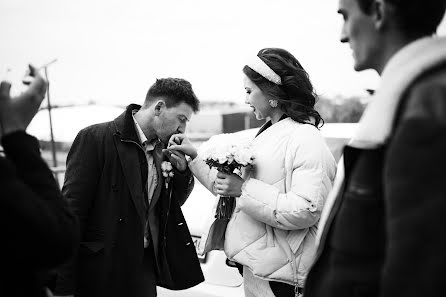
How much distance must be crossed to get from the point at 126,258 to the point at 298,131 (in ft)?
4.19

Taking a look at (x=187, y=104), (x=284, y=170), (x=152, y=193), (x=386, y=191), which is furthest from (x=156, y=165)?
(x=386, y=191)

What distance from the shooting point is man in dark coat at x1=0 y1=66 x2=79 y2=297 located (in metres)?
1.19

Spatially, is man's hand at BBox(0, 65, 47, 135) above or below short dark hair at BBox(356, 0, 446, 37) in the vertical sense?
below

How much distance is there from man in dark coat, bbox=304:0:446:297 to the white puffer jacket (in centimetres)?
112

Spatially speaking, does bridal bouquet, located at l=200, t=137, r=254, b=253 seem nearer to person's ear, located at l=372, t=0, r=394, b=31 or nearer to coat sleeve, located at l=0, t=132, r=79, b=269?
coat sleeve, located at l=0, t=132, r=79, b=269

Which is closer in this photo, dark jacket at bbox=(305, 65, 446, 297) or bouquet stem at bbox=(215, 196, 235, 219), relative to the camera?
dark jacket at bbox=(305, 65, 446, 297)

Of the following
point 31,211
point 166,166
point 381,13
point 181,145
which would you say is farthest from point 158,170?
point 381,13

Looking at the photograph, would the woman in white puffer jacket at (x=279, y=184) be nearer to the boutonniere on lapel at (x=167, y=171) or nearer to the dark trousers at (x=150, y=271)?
the boutonniere on lapel at (x=167, y=171)

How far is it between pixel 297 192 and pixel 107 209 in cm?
112

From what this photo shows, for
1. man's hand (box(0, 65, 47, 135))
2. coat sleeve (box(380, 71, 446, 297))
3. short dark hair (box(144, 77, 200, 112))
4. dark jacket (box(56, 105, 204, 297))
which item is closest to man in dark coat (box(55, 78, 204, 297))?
dark jacket (box(56, 105, 204, 297))

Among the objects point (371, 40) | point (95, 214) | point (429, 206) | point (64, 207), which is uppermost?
point (371, 40)

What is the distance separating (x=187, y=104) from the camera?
323cm

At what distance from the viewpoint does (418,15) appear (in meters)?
1.17

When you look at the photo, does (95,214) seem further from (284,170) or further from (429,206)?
(429,206)
